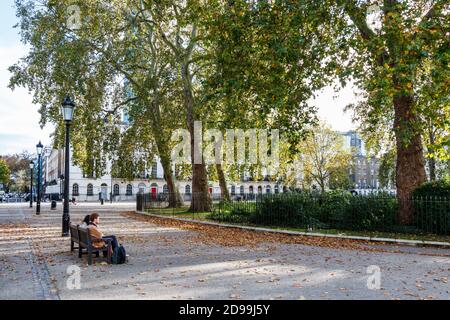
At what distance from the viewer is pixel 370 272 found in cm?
918

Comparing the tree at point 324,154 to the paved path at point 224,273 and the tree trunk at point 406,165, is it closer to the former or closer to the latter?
the tree trunk at point 406,165

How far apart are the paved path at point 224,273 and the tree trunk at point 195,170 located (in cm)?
1440

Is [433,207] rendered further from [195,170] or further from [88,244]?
[195,170]

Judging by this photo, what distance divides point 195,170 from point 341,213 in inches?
541

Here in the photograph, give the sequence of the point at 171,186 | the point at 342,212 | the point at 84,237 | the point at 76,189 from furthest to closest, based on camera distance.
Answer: the point at 76,189
the point at 171,186
the point at 342,212
the point at 84,237

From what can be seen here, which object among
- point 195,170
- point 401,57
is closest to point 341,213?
point 401,57

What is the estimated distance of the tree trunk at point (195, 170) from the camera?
2848 centimetres

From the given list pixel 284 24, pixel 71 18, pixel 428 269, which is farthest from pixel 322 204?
pixel 71 18

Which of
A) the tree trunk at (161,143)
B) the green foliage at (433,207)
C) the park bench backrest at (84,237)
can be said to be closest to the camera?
the park bench backrest at (84,237)

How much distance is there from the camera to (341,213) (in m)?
17.7

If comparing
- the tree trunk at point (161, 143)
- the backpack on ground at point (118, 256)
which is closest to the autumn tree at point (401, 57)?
the backpack on ground at point (118, 256)
